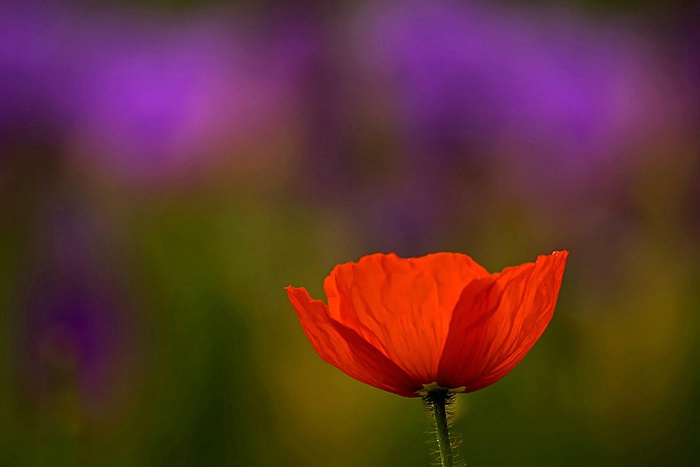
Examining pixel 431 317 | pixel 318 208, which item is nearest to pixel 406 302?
pixel 431 317

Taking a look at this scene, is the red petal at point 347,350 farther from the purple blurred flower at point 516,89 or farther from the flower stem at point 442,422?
the purple blurred flower at point 516,89

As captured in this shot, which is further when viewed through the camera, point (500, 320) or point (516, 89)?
point (516, 89)

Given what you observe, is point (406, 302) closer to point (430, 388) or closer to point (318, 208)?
point (430, 388)

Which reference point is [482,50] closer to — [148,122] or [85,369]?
[148,122]

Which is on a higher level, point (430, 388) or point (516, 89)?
point (516, 89)

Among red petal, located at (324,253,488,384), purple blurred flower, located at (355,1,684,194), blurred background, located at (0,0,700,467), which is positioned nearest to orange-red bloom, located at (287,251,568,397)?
red petal, located at (324,253,488,384)

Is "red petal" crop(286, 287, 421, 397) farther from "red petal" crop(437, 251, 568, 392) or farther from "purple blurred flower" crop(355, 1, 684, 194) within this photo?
"purple blurred flower" crop(355, 1, 684, 194)

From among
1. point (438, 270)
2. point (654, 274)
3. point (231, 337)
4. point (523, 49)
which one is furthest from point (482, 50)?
point (438, 270)
